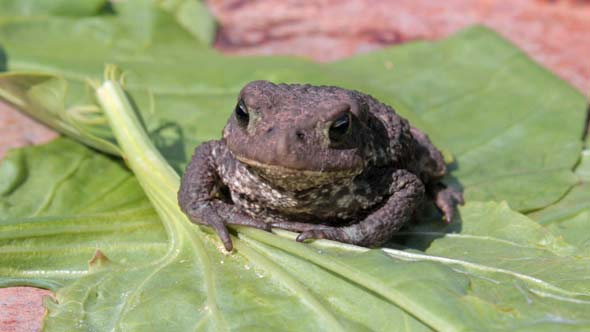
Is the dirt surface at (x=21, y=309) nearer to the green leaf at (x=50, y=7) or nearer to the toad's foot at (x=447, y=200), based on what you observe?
the toad's foot at (x=447, y=200)

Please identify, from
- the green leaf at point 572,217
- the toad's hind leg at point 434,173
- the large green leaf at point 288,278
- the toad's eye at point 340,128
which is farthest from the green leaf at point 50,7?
the green leaf at point 572,217

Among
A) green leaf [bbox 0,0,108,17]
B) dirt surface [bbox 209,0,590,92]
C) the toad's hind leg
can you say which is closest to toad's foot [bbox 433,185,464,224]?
the toad's hind leg

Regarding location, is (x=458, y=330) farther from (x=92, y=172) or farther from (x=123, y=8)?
(x=123, y=8)

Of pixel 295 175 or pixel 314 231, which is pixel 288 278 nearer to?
pixel 314 231

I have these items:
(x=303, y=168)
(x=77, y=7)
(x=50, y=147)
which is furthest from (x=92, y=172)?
(x=77, y=7)

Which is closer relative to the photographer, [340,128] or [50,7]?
[340,128]

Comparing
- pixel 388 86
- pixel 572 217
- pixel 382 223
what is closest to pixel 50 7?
pixel 388 86

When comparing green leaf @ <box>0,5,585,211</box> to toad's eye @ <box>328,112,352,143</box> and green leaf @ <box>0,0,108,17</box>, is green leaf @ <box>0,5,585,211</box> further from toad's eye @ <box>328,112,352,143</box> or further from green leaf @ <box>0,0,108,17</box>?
toad's eye @ <box>328,112,352,143</box>
